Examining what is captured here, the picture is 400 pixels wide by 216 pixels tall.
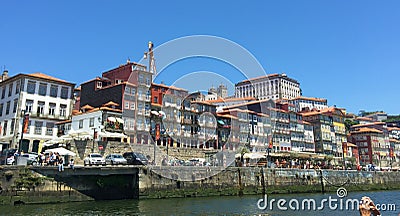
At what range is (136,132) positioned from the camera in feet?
183

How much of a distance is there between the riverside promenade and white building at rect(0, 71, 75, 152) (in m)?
21.4

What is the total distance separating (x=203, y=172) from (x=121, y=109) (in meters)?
22.4

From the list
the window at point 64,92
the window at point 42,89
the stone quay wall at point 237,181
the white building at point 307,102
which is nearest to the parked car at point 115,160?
the stone quay wall at point 237,181

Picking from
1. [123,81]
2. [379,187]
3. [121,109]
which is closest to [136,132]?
[121,109]

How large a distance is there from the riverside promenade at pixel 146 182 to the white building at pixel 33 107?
70.3 feet

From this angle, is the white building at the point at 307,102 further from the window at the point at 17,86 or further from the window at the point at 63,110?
the window at the point at 17,86

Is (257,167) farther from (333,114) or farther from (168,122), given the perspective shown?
(333,114)

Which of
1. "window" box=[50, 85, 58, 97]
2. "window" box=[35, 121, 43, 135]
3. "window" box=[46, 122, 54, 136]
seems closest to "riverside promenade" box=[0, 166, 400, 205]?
"window" box=[35, 121, 43, 135]

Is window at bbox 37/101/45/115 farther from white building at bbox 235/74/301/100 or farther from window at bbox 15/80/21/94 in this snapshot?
white building at bbox 235/74/301/100

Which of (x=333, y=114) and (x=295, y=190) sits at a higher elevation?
(x=333, y=114)

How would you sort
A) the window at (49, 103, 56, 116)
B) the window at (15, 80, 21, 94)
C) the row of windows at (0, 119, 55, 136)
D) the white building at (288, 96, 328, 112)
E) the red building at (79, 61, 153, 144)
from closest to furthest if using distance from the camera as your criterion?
the row of windows at (0, 119, 55, 136), the window at (15, 80, 21, 94), the window at (49, 103, 56, 116), the red building at (79, 61, 153, 144), the white building at (288, 96, 328, 112)

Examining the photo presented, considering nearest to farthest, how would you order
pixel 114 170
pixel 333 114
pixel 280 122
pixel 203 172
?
pixel 114 170
pixel 203 172
pixel 280 122
pixel 333 114

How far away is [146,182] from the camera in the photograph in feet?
115

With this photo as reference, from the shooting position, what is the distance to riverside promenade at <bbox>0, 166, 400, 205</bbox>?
2825 centimetres
